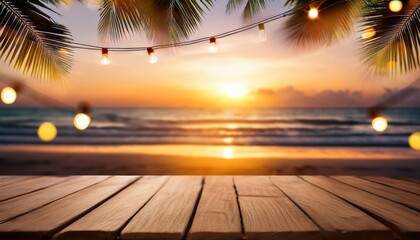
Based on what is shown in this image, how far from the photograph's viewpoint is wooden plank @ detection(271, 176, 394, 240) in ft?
4.05

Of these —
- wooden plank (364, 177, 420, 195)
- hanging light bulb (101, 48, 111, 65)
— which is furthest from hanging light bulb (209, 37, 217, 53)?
wooden plank (364, 177, 420, 195)

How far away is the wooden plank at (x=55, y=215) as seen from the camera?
1229 millimetres

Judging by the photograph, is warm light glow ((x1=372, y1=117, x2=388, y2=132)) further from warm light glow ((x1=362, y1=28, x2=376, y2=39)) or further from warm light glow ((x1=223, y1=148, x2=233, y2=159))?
warm light glow ((x1=223, y1=148, x2=233, y2=159))

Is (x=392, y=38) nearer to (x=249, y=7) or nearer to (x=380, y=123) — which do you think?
(x=380, y=123)

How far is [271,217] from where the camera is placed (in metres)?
1.43

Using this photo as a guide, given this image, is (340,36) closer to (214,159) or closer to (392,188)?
(392,188)

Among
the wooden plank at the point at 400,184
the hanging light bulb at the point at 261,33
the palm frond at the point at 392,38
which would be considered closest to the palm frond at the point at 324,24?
the hanging light bulb at the point at 261,33

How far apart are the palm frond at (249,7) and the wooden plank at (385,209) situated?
5.45 meters

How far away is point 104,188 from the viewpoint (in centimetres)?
212

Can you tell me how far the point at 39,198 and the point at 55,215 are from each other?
1.55 ft

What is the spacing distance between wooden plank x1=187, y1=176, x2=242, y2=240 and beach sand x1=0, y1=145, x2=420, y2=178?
580 cm

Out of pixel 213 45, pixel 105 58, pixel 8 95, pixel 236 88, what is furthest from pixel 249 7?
pixel 236 88

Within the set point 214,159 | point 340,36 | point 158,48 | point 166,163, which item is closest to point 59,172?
point 166,163

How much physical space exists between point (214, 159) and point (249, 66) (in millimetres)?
16912
